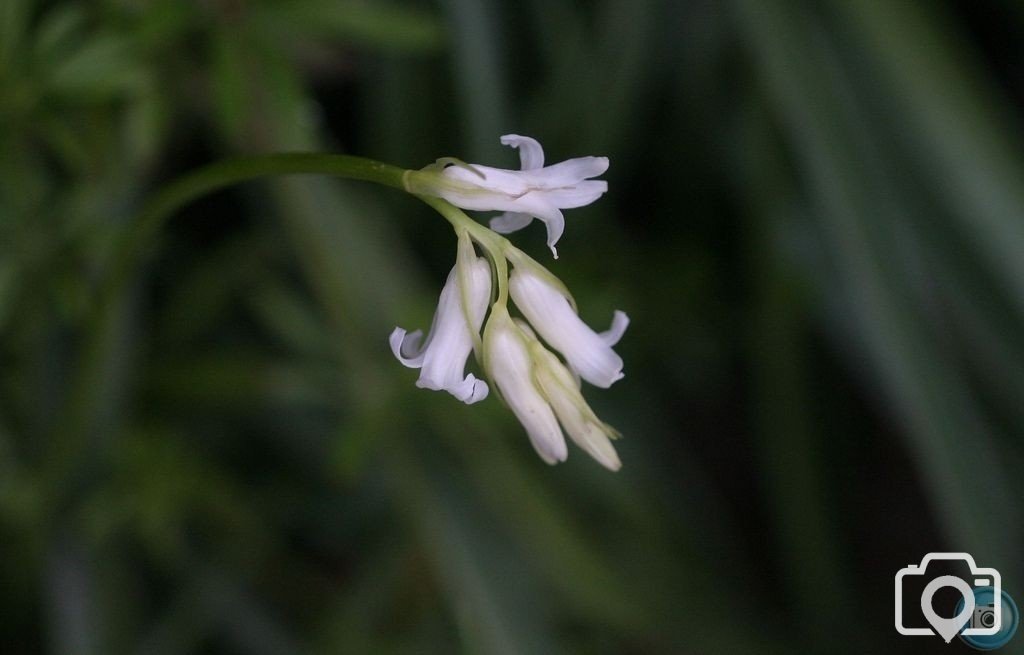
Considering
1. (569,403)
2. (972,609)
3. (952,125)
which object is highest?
(952,125)

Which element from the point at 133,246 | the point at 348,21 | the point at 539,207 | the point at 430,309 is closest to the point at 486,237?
the point at 539,207

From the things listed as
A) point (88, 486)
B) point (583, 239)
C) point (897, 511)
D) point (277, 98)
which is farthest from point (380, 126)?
point (897, 511)

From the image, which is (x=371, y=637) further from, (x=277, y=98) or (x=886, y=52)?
(x=886, y=52)

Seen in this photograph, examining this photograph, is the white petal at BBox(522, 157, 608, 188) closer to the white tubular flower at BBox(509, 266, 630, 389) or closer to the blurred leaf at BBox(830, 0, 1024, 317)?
the white tubular flower at BBox(509, 266, 630, 389)

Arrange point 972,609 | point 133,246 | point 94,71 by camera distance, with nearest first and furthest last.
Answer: point 133,246 < point 94,71 < point 972,609

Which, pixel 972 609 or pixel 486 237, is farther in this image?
pixel 972 609

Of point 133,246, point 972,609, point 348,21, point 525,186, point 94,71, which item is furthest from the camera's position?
point 972,609

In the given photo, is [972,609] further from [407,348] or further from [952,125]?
[407,348]

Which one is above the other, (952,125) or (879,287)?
(952,125)
